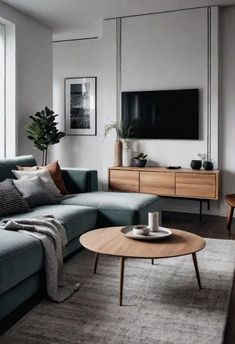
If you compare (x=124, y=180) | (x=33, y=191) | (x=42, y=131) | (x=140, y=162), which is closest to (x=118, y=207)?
(x=33, y=191)

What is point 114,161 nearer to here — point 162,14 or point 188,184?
point 188,184

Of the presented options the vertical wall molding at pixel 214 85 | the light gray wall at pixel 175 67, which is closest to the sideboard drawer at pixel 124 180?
the light gray wall at pixel 175 67

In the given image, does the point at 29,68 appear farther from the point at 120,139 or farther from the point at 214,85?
the point at 214,85

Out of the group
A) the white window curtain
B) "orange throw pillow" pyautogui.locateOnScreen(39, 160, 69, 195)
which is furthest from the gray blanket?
the white window curtain

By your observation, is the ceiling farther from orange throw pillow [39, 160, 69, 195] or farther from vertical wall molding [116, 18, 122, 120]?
orange throw pillow [39, 160, 69, 195]

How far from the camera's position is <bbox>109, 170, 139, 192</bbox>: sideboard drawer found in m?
5.05

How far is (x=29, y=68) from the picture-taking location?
5.21 metres

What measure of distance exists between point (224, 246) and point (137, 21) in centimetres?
325

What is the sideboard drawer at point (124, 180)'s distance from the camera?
505cm

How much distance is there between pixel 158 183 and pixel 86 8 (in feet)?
7.79

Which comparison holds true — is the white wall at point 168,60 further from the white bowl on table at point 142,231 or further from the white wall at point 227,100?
the white bowl on table at point 142,231

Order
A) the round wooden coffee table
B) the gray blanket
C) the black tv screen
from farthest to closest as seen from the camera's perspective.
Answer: the black tv screen → the gray blanket → the round wooden coffee table

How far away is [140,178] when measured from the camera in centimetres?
502

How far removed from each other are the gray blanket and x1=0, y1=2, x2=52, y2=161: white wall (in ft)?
8.28
